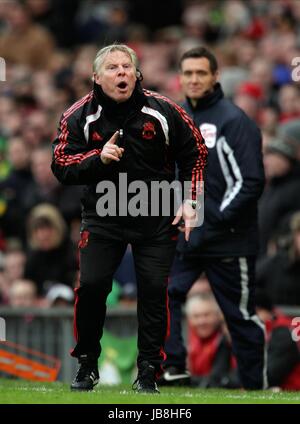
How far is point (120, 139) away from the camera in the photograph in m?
8.95

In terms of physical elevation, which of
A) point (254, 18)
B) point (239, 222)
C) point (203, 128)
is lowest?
point (239, 222)

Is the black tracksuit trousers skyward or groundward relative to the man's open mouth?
groundward

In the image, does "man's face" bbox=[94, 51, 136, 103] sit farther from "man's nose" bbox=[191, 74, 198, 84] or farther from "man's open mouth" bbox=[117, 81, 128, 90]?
"man's nose" bbox=[191, 74, 198, 84]

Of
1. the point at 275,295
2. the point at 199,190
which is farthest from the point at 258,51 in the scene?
the point at 199,190

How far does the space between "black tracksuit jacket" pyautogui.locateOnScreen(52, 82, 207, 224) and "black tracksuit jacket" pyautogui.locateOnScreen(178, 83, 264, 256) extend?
125 cm

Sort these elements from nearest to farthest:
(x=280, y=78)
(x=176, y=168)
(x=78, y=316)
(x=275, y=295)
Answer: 1. (x=78, y=316)
2. (x=176, y=168)
3. (x=275, y=295)
4. (x=280, y=78)

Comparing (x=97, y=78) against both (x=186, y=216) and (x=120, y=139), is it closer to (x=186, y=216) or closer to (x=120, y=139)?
(x=120, y=139)

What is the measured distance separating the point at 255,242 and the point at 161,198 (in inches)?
63.0

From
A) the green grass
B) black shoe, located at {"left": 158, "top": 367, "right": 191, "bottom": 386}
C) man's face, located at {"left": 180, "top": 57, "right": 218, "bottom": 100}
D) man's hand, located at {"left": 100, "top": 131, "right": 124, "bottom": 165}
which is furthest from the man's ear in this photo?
black shoe, located at {"left": 158, "top": 367, "right": 191, "bottom": 386}

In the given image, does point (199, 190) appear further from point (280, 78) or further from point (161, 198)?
point (280, 78)

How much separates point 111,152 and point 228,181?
1983mm

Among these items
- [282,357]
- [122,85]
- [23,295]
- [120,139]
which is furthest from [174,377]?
[23,295]

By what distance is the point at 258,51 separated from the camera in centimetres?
1788

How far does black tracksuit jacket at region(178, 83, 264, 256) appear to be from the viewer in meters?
10.4
